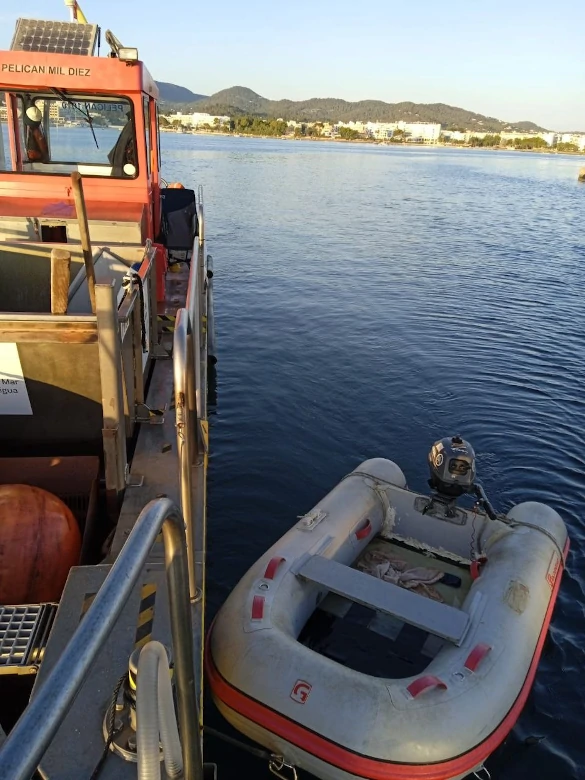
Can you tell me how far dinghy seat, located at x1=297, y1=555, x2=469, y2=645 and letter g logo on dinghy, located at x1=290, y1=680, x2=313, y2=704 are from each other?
792 mm

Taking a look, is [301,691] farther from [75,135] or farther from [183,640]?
[75,135]

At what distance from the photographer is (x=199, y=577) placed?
11.2 ft

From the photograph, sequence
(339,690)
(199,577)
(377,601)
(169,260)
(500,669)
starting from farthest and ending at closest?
(169,260) → (377,601) → (500,669) → (339,690) → (199,577)

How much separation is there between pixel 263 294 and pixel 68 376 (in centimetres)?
1183

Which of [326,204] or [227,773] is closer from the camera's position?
[227,773]

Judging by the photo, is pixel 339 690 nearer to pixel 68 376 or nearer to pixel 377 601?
pixel 377 601

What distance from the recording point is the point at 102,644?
1149 mm

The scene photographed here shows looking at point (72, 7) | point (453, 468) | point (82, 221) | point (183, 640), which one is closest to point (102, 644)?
point (183, 640)

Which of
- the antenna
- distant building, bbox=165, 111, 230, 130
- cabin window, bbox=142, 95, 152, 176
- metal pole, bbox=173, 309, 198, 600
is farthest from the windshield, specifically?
distant building, bbox=165, 111, 230, 130

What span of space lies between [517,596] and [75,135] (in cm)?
687

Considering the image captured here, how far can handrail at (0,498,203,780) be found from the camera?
0.97 m

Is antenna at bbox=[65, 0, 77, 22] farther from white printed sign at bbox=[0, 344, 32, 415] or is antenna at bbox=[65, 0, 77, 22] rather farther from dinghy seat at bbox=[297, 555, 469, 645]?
dinghy seat at bbox=[297, 555, 469, 645]

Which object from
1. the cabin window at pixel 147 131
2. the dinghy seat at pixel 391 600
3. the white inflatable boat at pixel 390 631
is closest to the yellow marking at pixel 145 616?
the white inflatable boat at pixel 390 631

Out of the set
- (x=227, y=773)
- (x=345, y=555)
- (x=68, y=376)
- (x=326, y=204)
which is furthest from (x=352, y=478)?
(x=326, y=204)
